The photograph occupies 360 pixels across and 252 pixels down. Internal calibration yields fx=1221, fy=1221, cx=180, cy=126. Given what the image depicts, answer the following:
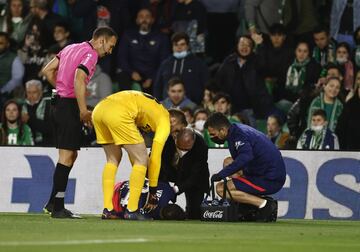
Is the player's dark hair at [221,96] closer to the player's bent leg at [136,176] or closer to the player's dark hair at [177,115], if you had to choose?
the player's dark hair at [177,115]

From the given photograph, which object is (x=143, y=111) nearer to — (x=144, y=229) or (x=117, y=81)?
(x=144, y=229)

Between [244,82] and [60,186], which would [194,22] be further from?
[60,186]

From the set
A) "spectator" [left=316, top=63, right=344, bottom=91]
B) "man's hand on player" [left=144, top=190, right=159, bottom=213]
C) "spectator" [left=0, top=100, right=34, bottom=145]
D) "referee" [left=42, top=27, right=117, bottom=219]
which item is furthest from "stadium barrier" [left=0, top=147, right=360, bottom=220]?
"referee" [left=42, top=27, right=117, bottom=219]

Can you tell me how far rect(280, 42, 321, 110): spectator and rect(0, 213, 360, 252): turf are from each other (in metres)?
6.04

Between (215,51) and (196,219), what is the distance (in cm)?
765

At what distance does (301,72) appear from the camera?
19.5 m

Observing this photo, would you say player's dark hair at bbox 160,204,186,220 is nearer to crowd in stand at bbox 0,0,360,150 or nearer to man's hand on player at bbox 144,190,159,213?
man's hand on player at bbox 144,190,159,213

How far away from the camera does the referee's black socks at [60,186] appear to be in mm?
13672

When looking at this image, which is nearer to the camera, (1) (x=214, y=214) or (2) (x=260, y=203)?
(1) (x=214, y=214)

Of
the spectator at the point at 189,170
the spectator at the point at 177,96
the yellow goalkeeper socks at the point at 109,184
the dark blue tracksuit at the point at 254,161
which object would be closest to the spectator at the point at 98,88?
the spectator at the point at 177,96

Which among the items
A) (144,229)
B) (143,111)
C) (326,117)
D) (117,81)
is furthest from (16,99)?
(144,229)

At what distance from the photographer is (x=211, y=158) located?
16.7m

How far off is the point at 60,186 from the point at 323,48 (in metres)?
7.41

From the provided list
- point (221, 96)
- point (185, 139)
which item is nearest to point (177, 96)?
point (221, 96)
